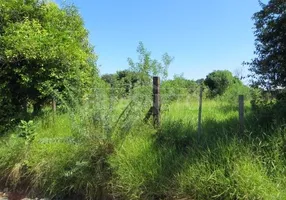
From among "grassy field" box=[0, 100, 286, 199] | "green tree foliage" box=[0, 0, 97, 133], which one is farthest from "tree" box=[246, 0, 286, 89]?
"green tree foliage" box=[0, 0, 97, 133]

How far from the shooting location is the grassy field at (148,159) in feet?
11.1

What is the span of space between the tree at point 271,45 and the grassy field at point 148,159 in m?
1.49

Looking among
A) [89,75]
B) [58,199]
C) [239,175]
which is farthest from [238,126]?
[89,75]

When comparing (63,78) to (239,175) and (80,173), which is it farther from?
(239,175)

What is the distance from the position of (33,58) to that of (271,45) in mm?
5018

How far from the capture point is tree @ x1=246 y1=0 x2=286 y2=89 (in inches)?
209

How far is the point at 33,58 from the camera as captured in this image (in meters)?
6.55

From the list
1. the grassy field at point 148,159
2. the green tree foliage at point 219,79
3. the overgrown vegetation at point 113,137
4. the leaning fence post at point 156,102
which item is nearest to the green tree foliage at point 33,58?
the overgrown vegetation at point 113,137

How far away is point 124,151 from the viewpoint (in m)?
4.23

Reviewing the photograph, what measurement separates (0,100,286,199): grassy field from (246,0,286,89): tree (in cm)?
149

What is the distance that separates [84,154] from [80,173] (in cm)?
30

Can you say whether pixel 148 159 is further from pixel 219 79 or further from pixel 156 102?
pixel 219 79

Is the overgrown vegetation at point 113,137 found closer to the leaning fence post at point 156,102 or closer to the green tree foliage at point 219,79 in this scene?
the leaning fence post at point 156,102

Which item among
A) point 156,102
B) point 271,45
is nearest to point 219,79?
point 271,45
